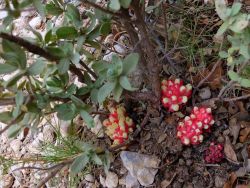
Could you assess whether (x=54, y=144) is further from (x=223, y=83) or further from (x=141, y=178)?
(x=223, y=83)

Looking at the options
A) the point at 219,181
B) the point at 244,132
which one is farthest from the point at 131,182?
the point at 244,132

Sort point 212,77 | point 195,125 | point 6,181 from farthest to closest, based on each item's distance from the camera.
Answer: point 6,181, point 212,77, point 195,125

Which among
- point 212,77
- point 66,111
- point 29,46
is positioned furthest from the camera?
point 212,77

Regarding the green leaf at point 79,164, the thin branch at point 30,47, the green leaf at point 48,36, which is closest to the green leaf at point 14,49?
the thin branch at point 30,47

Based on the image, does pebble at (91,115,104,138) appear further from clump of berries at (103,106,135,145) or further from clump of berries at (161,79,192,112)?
clump of berries at (161,79,192,112)

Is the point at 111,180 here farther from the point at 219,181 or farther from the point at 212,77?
the point at 212,77

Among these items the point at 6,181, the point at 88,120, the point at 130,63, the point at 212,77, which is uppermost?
the point at 130,63

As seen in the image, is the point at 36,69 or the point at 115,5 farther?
the point at 36,69
